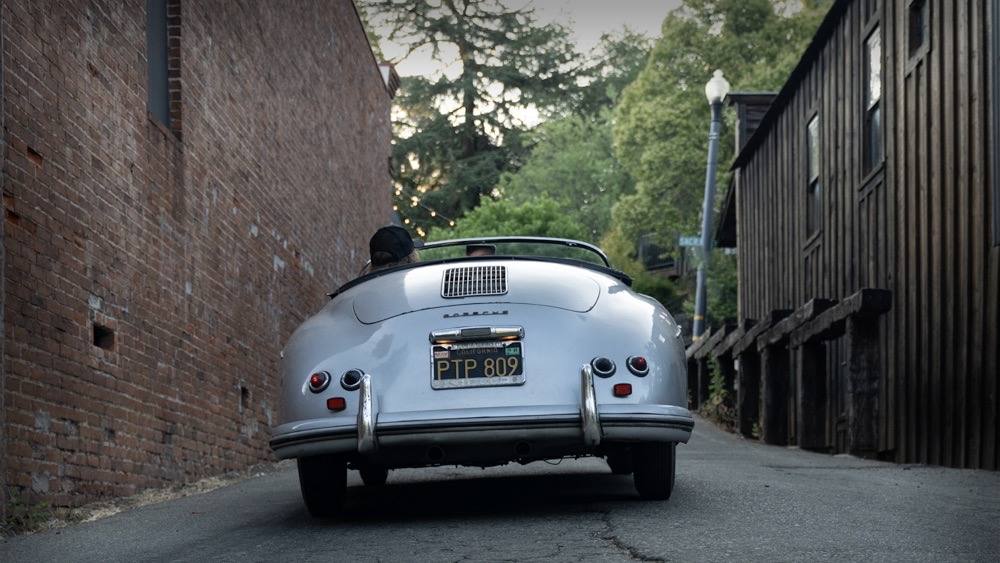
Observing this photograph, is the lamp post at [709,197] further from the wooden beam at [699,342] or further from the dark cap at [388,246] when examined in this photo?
the dark cap at [388,246]

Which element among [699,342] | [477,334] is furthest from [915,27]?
[699,342]

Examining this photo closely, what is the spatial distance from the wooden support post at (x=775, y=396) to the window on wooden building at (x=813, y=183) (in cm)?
165

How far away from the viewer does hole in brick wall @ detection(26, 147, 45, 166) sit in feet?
23.0

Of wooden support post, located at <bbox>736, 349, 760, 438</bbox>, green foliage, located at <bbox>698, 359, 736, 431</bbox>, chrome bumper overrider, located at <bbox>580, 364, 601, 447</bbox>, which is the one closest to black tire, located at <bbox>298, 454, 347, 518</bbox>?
chrome bumper overrider, located at <bbox>580, 364, 601, 447</bbox>

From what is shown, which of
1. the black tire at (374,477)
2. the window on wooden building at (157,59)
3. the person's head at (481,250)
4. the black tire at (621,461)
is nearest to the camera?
the person's head at (481,250)

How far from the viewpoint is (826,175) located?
16.5 m

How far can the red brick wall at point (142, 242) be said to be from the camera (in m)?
6.97

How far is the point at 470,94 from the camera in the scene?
51.0 m

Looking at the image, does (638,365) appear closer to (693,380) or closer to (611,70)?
(693,380)

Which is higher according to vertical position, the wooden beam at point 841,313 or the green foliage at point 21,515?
the wooden beam at point 841,313

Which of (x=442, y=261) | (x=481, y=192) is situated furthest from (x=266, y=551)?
(x=481, y=192)

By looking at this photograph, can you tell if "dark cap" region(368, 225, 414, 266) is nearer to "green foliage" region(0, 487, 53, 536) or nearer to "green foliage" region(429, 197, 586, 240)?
"green foliage" region(0, 487, 53, 536)

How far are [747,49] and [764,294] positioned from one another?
1945 cm

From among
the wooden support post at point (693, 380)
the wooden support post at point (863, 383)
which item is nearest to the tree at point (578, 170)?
the wooden support post at point (693, 380)
